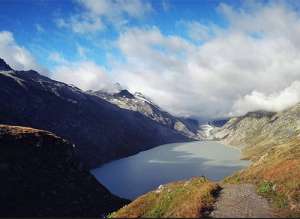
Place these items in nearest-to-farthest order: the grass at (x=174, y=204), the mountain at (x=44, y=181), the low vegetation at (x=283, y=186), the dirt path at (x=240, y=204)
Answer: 1. the dirt path at (x=240, y=204)
2. the grass at (x=174, y=204)
3. the low vegetation at (x=283, y=186)
4. the mountain at (x=44, y=181)

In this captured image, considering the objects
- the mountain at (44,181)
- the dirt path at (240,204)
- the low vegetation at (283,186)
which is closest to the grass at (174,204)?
the dirt path at (240,204)

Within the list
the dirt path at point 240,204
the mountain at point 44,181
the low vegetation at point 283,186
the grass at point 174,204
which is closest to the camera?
the dirt path at point 240,204

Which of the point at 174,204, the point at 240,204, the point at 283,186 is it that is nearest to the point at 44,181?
the point at 174,204

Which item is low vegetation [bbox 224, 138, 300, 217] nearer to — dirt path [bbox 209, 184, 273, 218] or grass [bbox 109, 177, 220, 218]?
dirt path [bbox 209, 184, 273, 218]

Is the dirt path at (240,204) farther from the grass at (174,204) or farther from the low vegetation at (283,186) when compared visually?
the low vegetation at (283,186)

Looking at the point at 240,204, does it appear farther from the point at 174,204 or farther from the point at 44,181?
the point at 44,181
